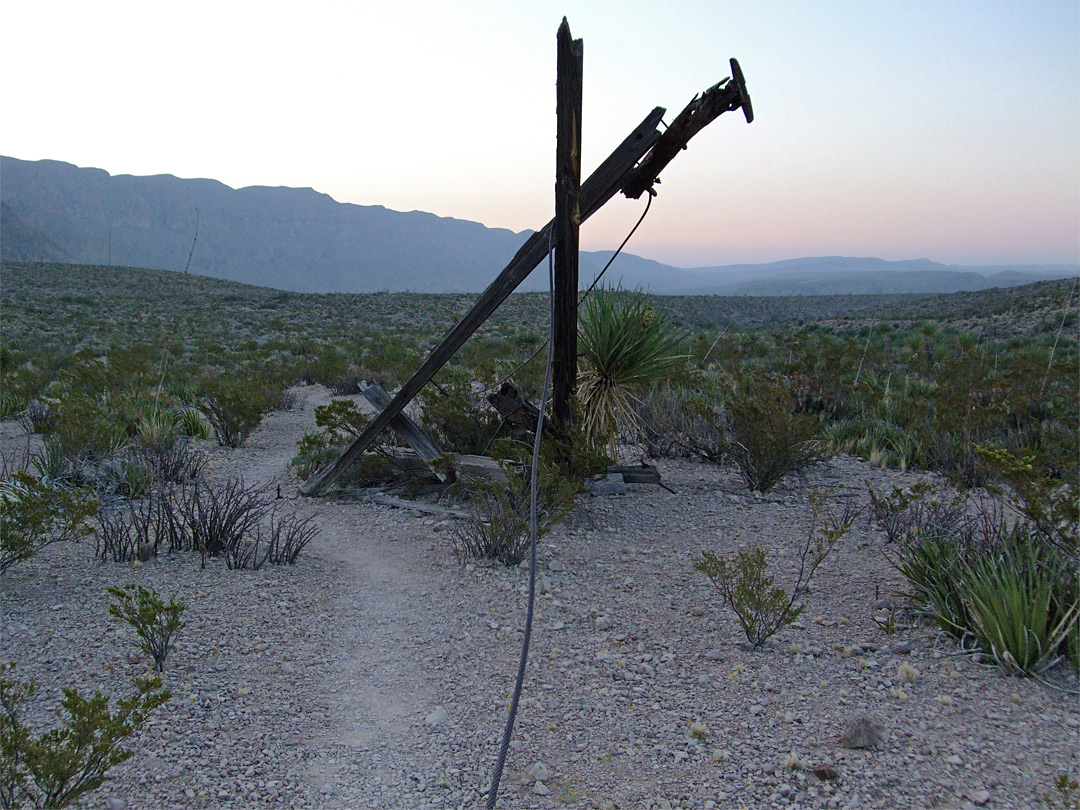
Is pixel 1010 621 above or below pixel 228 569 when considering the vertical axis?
above

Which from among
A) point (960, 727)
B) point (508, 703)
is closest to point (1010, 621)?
point (960, 727)

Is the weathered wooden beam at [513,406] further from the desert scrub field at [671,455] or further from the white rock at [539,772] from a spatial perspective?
the white rock at [539,772]

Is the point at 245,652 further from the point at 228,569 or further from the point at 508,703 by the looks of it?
the point at 508,703

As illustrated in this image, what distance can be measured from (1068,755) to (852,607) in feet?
5.14

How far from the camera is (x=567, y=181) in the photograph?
16.5 feet

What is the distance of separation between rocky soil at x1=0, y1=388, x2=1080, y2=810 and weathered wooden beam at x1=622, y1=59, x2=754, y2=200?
2919mm

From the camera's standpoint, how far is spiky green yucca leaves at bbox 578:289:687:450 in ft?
20.2

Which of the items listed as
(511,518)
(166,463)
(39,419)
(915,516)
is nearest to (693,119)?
(511,518)

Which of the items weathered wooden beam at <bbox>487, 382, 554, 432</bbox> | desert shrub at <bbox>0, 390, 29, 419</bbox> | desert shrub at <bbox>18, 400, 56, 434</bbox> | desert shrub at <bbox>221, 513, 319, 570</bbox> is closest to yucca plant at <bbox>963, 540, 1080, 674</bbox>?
weathered wooden beam at <bbox>487, 382, 554, 432</bbox>

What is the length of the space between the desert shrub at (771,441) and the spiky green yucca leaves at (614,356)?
39.9 inches

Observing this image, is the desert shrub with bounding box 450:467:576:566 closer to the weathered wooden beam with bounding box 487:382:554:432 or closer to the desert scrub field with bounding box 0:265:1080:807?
the desert scrub field with bounding box 0:265:1080:807

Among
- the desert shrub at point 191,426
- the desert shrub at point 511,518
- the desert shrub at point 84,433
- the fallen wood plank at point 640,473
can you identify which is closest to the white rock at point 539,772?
the desert shrub at point 511,518

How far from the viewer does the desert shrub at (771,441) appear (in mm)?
6543

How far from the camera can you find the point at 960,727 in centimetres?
283
